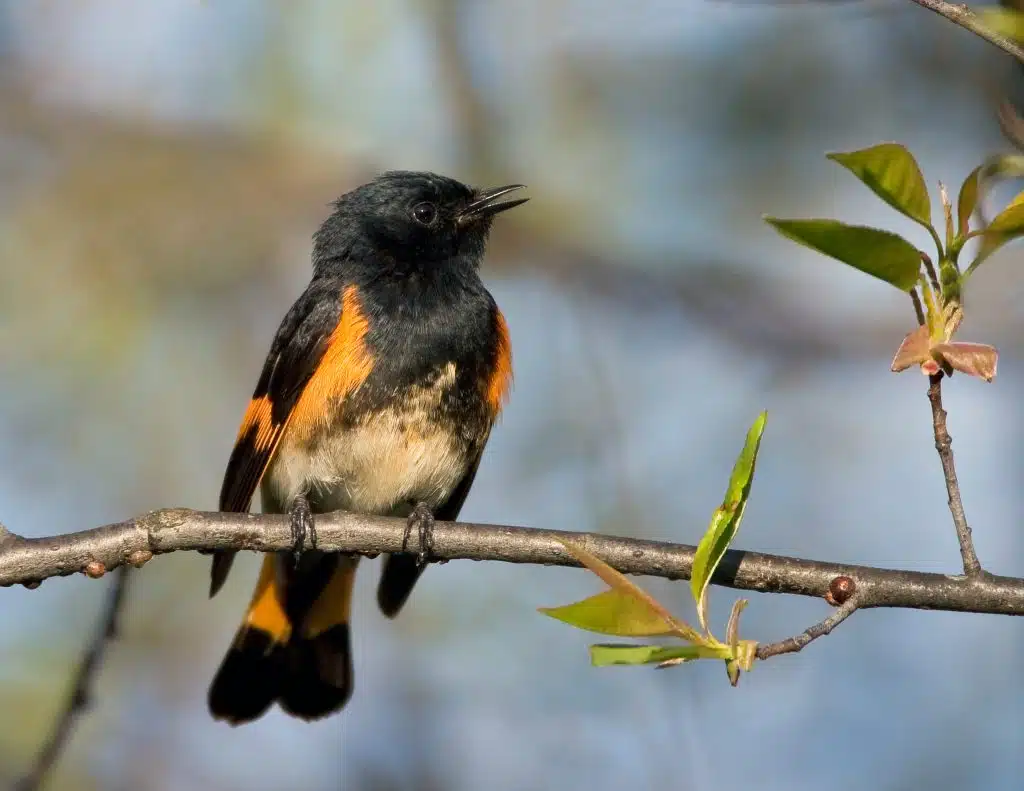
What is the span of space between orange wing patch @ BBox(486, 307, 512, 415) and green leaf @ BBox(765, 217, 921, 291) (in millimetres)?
2584

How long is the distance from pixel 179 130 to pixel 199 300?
3.18 ft

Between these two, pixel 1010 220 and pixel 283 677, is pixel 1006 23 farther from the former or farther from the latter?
pixel 283 677

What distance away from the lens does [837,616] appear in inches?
84.0

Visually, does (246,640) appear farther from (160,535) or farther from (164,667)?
(160,535)

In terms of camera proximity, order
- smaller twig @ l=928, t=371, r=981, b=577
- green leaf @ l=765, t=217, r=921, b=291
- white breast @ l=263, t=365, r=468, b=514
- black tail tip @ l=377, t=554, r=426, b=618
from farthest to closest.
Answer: black tail tip @ l=377, t=554, r=426, b=618 < white breast @ l=263, t=365, r=468, b=514 < smaller twig @ l=928, t=371, r=981, b=577 < green leaf @ l=765, t=217, r=921, b=291

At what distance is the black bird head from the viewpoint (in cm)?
461

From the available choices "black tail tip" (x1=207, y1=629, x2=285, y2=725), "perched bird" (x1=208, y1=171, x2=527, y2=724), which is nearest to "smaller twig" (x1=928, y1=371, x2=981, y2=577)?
"perched bird" (x1=208, y1=171, x2=527, y2=724)

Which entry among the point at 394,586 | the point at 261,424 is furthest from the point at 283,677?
the point at 261,424

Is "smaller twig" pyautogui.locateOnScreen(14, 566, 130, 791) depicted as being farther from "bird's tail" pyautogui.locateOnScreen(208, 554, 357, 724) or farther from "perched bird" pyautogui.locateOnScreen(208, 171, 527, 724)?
"bird's tail" pyautogui.locateOnScreen(208, 554, 357, 724)

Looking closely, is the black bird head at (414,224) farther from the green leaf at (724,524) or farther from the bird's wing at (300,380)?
the green leaf at (724,524)

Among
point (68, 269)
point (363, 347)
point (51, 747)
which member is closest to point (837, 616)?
point (51, 747)

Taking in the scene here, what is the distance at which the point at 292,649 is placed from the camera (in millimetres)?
4816

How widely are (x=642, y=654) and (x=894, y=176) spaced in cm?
78

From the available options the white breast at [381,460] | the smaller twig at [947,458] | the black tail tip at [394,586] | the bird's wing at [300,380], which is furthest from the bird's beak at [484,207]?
the smaller twig at [947,458]
